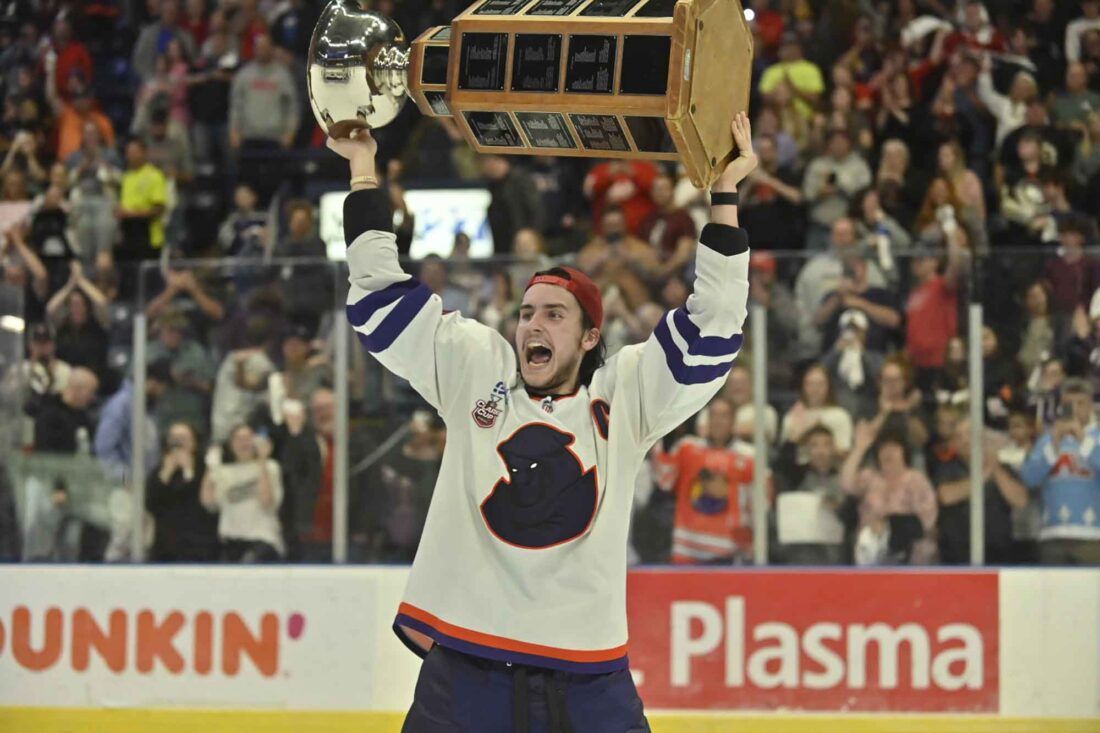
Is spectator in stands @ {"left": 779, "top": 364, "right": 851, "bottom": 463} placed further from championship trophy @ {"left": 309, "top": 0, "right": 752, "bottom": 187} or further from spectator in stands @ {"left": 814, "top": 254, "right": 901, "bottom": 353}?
championship trophy @ {"left": 309, "top": 0, "right": 752, "bottom": 187}

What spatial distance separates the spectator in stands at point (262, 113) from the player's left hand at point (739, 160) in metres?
7.34

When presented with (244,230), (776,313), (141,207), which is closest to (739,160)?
(776,313)

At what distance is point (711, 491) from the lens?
6.43 metres

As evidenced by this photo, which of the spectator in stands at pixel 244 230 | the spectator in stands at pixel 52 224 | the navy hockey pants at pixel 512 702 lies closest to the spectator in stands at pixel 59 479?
the spectator in stands at pixel 52 224

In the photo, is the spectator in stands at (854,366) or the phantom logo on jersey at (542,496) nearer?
the phantom logo on jersey at (542,496)

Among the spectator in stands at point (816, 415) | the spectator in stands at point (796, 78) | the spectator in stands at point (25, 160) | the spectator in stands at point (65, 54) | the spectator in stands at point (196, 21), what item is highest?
the spectator in stands at point (196, 21)

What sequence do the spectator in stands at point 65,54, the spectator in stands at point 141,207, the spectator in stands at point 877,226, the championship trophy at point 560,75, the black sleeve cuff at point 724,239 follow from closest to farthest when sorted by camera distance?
the championship trophy at point 560,75
the black sleeve cuff at point 724,239
the spectator in stands at point 877,226
the spectator in stands at point 141,207
the spectator in stands at point 65,54

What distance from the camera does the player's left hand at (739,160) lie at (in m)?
3.51

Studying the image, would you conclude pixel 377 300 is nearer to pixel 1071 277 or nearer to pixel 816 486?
pixel 816 486

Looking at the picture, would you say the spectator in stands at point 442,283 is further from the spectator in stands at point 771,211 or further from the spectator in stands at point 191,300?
the spectator in stands at point 771,211

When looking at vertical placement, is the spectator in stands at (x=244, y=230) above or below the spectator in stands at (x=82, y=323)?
above

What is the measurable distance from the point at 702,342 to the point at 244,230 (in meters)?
6.33

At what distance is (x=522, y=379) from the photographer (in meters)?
3.61

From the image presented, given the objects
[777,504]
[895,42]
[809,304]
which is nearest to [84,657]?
[777,504]
